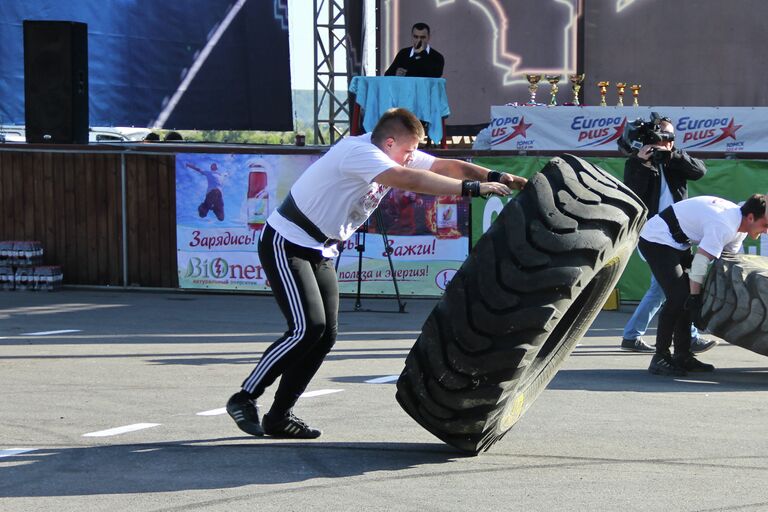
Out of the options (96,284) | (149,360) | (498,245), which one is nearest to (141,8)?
(96,284)

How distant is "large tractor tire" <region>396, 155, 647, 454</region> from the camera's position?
530 centimetres

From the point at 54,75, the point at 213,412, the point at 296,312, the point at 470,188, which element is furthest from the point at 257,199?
the point at 470,188

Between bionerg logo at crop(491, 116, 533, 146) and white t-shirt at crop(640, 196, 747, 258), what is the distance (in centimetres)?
681

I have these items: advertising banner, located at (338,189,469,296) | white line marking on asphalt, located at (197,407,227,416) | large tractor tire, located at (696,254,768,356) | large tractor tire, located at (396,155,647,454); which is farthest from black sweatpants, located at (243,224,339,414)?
advertising banner, located at (338,189,469,296)

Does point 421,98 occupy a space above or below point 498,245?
above

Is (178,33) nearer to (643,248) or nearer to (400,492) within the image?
(643,248)

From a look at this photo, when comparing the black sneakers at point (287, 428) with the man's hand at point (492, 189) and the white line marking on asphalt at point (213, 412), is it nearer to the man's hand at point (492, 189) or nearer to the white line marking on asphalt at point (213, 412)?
the white line marking on asphalt at point (213, 412)

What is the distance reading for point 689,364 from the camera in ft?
30.1

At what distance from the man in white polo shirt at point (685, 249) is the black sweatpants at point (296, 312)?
3.57 meters

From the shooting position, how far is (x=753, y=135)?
15852 millimetres

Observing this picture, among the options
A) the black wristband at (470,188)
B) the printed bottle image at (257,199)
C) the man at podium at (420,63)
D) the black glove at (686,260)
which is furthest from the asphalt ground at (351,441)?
the man at podium at (420,63)

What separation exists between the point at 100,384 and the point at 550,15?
14781 mm

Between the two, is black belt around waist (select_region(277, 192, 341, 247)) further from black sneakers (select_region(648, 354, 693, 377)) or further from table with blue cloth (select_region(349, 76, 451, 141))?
table with blue cloth (select_region(349, 76, 451, 141))

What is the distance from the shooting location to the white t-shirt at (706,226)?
874 cm
